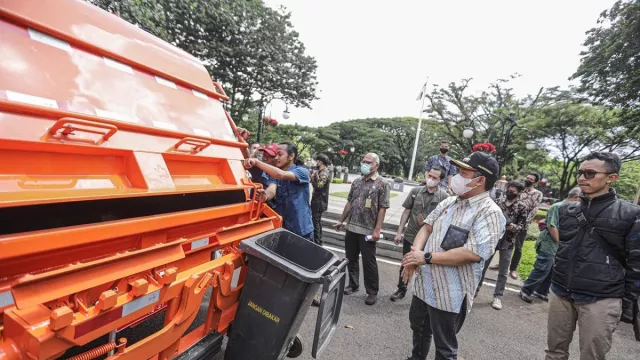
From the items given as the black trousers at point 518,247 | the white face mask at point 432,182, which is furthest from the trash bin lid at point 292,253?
the black trousers at point 518,247

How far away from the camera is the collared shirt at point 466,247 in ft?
6.48

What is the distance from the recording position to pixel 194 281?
1616mm

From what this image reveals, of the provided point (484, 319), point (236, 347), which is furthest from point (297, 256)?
point (484, 319)

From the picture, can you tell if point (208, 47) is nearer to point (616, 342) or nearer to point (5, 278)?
point (5, 278)

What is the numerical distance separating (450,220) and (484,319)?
2352 millimetres

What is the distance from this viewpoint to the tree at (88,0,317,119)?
380 inches

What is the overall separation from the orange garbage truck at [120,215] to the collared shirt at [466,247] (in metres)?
0.68

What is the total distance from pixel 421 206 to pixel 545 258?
202 centimetres

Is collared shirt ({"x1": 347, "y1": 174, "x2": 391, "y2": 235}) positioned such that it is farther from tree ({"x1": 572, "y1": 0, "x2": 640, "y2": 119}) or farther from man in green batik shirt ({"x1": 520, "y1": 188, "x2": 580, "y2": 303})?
tree ({"x1": 572, "y1": 0, "x2": 640, "y2": 119})

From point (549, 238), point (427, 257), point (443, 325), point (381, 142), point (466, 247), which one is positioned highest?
point (381, 142)

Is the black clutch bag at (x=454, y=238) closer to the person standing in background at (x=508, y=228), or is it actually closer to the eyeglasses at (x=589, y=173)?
the eyeglasses at (x=589, y=173)

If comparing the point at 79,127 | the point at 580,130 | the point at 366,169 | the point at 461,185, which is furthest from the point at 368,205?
the point at 580,130

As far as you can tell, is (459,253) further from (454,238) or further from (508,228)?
(508,228)

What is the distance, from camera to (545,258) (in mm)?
4207
